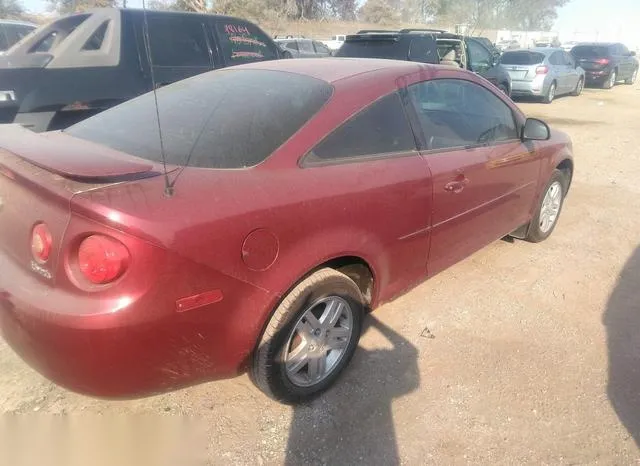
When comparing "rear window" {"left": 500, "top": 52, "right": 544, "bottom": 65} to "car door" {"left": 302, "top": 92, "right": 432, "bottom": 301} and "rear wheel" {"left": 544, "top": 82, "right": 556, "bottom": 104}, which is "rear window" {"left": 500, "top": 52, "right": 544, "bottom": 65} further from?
"car door" {"left": 302, "top": 92, "right": 432, "bottom": 301}

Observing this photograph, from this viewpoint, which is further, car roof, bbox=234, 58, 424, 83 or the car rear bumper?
→ car roof, bbox=234, 58, 424, 83

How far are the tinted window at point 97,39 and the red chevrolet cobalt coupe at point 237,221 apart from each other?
9.35ft

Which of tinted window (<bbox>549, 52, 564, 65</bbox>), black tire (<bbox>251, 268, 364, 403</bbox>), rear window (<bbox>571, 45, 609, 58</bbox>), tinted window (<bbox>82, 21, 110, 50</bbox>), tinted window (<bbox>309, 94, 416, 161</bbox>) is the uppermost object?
tinted window (<bbox>82, 21, 110, 50</bbox>)

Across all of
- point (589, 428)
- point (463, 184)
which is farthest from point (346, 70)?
point (589, 428)

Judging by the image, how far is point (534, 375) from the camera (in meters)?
2.73

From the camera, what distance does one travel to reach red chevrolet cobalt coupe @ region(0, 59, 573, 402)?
1758 millimetres

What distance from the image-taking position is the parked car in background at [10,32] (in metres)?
9.38

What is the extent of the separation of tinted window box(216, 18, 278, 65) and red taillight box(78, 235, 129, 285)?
16.5 ft

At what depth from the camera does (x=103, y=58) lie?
5.10 metres

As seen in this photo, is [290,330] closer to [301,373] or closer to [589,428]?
[301,373]

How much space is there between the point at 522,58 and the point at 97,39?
1240cm

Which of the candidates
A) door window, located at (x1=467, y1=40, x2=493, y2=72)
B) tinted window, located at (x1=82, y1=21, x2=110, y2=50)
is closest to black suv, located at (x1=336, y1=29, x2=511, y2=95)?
door window, located at (x1=467, y1=40, x2=493, y2=72)

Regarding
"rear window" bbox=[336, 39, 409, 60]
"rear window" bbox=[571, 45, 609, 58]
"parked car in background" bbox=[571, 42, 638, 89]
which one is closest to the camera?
"rear window" bbox=[336, 39, 409, 60]

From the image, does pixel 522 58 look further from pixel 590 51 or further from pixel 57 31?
pixel 57 31
